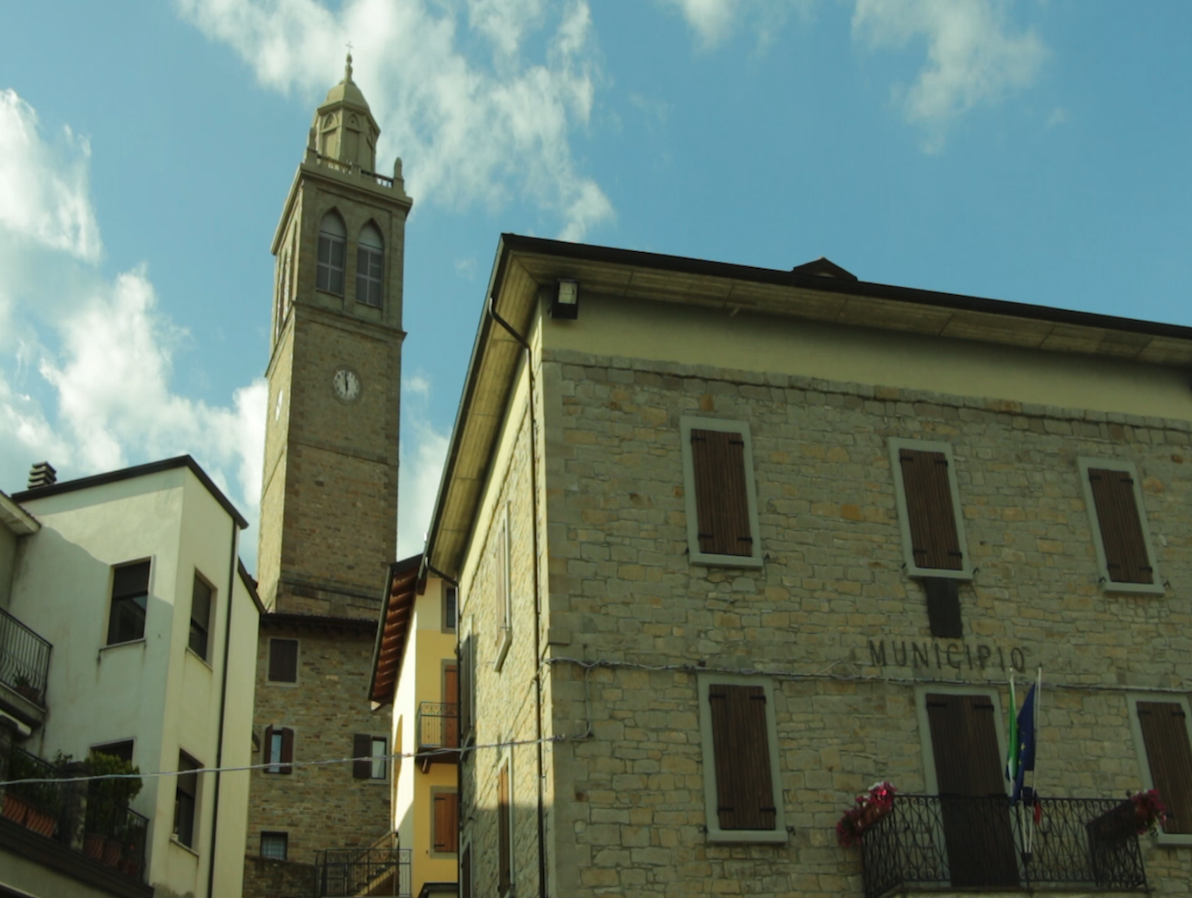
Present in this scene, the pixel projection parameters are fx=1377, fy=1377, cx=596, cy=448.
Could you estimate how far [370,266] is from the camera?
193 feet

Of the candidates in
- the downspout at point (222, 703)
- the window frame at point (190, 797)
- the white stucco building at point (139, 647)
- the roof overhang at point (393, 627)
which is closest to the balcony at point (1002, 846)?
the white stucco building at point (139, 647)

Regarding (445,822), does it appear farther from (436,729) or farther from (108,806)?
(108,806)

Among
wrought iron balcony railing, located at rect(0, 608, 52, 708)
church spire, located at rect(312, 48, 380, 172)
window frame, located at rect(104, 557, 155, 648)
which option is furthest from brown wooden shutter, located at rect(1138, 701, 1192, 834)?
church spire, located at rect(312, 48, 380, 172)

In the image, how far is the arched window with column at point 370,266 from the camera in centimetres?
5772

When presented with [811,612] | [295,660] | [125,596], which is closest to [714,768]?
[811,612]

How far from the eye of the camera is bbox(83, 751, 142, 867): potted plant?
17.5 meters

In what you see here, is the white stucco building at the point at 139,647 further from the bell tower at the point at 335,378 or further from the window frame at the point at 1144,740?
the bell tower at the point at 335,378

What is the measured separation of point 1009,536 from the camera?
16.0 metres

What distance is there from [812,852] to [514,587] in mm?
4785

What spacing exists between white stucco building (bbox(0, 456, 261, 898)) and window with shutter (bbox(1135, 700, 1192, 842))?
41.7 feet

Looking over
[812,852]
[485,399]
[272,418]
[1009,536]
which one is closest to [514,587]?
[485,399]

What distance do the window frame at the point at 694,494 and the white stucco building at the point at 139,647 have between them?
8.89 metres

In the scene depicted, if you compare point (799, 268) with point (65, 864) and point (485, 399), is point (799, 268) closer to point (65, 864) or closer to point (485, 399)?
point (485, 399)

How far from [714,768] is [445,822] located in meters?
16.3
